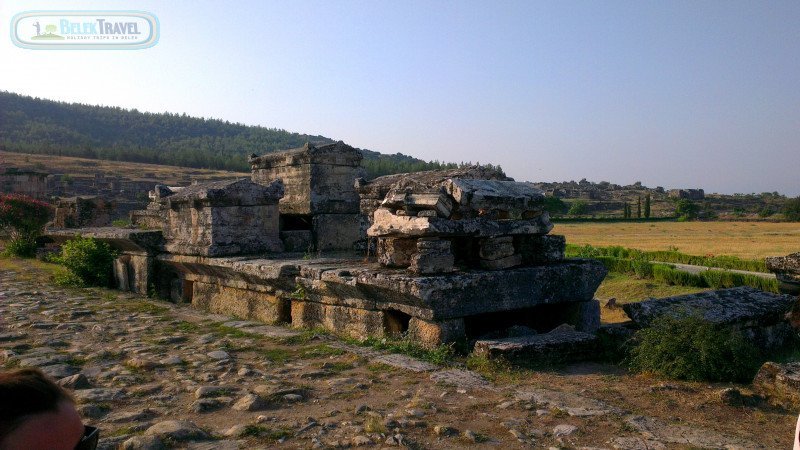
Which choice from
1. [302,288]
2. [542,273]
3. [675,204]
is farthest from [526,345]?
[675,204]

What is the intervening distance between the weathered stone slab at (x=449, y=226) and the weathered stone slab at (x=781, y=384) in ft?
8.41

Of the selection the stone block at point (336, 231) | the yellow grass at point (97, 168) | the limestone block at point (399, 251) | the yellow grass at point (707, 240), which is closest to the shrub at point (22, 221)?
the stone block at point (336, 231)

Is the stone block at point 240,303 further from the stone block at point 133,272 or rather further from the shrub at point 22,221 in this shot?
the shrub at point 22,221

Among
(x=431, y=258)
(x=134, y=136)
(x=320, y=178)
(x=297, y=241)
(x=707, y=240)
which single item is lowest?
(x=707, y=240)

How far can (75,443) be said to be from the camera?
5.09ft

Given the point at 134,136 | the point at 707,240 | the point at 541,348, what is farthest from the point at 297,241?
→ the point at 134,136

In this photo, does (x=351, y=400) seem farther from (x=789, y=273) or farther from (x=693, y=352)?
(x=789, y=273)

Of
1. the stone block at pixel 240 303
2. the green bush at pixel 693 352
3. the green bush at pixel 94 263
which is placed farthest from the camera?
the green bush at pixel 94 263

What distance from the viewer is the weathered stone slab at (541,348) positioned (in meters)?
5.18

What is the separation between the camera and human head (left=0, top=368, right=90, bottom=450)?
1.40 metres

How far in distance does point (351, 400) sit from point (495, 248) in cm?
244

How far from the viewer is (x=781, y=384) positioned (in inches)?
164

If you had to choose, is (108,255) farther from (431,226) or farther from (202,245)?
(431,226)

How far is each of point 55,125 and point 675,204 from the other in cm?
9182
